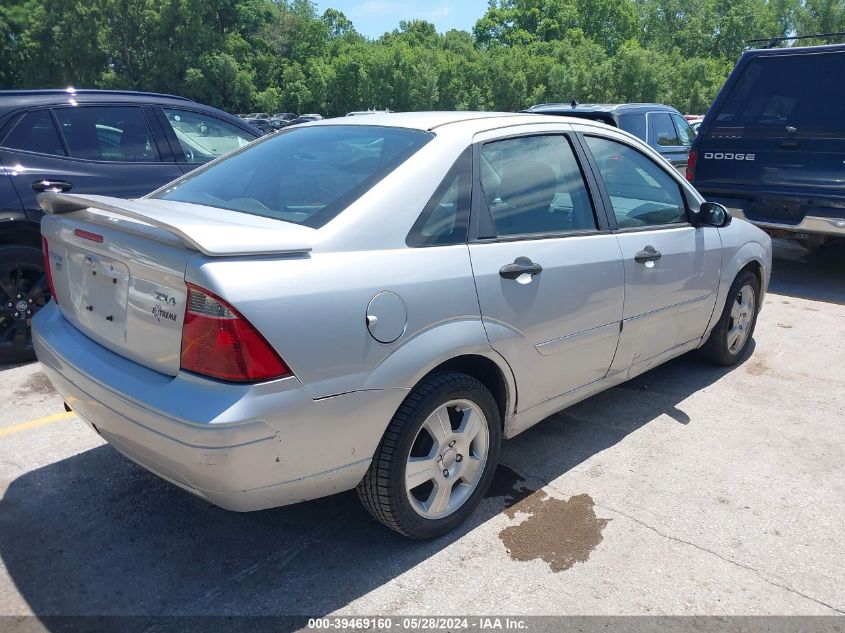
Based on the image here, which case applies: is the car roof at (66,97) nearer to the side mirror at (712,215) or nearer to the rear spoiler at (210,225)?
the rear spoiler at (210,225)

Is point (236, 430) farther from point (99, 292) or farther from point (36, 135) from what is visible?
point (36, 135)

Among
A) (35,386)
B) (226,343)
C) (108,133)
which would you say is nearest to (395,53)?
(108,133)

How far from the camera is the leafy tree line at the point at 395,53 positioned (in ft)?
129

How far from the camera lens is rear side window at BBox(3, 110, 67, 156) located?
4.86 m

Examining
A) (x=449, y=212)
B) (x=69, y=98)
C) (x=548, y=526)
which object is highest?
(x=69, y=98)

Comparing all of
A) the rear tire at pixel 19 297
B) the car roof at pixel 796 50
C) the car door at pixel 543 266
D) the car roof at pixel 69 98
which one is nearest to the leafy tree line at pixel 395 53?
the car roof at pixel 796 50

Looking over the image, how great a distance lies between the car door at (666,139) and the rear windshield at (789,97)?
307 cm

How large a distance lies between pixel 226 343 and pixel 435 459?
1019mm

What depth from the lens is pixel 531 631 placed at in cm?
245

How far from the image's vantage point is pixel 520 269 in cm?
298

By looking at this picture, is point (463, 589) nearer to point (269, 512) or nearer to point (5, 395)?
point (269, 512)

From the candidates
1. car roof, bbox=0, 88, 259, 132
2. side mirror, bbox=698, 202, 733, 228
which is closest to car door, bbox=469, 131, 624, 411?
side mirror, bbox=698, 202, 733, 228

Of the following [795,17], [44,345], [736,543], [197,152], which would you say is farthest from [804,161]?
[795,17]

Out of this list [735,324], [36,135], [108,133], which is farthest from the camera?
[108,133]
